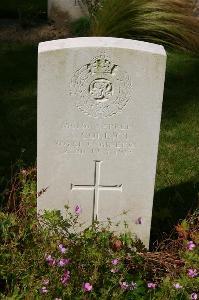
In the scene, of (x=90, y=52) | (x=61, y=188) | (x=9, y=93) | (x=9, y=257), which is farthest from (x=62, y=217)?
(x=9, y=93)

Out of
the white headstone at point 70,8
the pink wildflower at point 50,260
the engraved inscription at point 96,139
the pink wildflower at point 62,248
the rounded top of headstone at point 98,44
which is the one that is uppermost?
the rounded top of headstone at point 98,44

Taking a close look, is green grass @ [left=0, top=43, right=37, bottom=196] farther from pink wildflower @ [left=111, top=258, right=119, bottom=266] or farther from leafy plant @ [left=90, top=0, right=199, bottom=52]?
pink wildflower @ [left=111, top=258, right=119, bottom=266]

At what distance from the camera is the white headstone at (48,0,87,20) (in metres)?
9.26

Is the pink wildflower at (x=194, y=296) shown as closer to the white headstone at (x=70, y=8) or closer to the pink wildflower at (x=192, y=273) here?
the pink wildflower at (x=192, y=273)

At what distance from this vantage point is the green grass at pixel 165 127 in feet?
16.3

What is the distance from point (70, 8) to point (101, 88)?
596 cm

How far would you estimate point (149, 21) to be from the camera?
8336mm

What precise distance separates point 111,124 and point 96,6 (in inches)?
212

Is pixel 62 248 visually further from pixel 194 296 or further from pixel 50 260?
pixel 194 296

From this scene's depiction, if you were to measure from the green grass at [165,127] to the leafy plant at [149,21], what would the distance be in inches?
11.0

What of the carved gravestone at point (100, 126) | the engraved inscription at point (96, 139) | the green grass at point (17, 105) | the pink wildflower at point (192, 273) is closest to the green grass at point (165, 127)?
the green grass at point (17, 105)

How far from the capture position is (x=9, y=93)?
7.00 metres

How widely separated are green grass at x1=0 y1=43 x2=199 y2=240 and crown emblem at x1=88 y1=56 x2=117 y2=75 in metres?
1.04

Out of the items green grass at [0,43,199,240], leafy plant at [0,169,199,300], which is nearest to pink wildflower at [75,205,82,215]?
leafy plant at [0,169,199,300]
